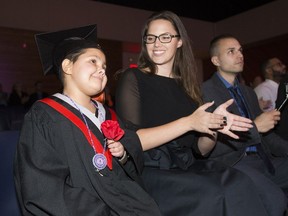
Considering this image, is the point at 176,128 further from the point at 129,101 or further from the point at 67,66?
the point at 67,66

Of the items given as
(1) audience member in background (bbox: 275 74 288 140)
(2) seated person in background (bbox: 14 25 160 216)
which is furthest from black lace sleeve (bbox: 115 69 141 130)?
(1) audience member in background (bbox: 275 74 288 140)

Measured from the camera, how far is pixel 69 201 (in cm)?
155

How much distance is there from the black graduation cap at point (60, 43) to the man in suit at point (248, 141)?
1028 millimetres

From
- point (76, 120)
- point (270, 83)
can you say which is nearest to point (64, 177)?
point (76, 120)

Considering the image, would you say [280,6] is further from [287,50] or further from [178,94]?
[178,94]

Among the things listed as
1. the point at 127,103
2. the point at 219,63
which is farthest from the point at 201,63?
the point at 127,103

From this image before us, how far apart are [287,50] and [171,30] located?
32.7 ft

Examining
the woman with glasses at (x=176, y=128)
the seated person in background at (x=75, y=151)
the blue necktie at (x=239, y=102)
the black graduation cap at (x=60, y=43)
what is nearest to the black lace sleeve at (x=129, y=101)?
the woman with glasses at (x=176, y=128)

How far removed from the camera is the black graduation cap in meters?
1.87

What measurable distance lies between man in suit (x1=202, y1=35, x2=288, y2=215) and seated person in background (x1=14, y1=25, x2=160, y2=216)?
34.8 inches

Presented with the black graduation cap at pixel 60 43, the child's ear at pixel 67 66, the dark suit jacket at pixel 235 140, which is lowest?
the dark suit jacket at pixel 235 140

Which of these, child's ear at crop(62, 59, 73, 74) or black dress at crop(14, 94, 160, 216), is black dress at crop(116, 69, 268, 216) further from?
child's ear at crop(62, 59, 73, 74)

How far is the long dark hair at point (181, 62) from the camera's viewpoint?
2.32 m

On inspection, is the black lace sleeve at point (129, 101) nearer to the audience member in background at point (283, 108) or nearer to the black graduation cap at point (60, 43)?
the black graduation cap at point (60, 43)
